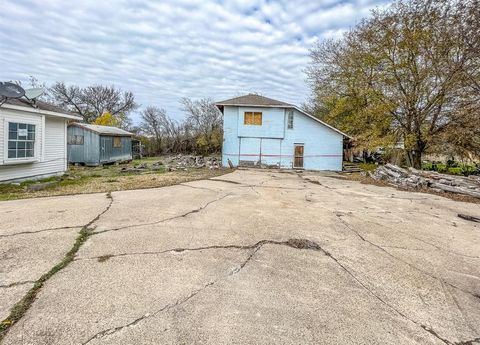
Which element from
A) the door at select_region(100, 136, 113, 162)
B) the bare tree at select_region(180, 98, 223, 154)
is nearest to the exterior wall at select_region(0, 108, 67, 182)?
the door at select_region(100, 136, 113, 162)

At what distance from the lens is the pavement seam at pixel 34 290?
7.13ft

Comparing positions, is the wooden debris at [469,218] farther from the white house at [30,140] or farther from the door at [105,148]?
the door at [105,148]

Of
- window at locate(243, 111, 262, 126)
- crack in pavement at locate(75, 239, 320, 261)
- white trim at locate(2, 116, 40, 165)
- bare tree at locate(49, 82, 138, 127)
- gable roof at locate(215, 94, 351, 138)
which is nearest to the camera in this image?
crack in pavement at locate(75, 239, 320, 261)

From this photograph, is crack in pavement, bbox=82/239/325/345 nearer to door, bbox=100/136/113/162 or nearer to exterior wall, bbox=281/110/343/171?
exterior wall, bbox=281/110/343/171

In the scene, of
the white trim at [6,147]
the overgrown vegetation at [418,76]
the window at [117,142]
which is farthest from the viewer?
the window at [117,142]

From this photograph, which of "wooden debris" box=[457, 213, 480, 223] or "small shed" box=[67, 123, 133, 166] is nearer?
"wooden debris" box=[457, 213, 480, 223]

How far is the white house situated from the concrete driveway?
3908 millimetres

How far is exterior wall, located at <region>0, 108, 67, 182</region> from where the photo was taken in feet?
28.7

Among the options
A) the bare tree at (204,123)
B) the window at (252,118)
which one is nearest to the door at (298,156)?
the window at (252,118)

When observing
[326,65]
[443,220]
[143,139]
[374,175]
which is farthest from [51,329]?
[143,139]

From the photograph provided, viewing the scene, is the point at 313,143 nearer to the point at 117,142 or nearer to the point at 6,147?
the point at 117,142

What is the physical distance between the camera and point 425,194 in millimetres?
10305

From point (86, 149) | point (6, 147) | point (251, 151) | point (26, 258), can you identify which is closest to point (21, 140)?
point (6, 147)

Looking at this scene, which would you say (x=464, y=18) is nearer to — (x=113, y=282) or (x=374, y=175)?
(x=374, y=175)
